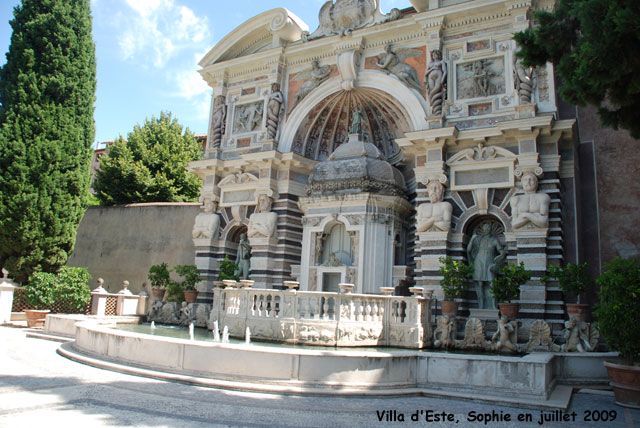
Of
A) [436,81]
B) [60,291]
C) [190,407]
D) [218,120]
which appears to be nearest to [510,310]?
[436,81]

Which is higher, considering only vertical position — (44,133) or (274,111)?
(274,111)

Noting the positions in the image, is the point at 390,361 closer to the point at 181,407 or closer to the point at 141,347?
the point at 181,407

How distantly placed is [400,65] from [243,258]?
30.8 feet

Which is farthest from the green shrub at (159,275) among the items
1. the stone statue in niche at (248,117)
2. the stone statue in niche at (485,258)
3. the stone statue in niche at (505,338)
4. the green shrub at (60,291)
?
the stone statue in niche at (505,338)

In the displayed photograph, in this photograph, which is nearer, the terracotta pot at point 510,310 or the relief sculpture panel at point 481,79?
the terracotta pot at point 510,310

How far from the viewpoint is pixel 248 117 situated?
22.0 metres

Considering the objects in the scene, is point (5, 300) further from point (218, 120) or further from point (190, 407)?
point (190, 407)

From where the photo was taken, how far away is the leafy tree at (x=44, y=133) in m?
19.1

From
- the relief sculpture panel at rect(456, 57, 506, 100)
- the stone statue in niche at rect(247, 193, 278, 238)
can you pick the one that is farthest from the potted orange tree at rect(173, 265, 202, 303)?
the relief sculpture panel at rect(456, 57, 506, 100)

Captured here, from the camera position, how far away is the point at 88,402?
7.23 metres

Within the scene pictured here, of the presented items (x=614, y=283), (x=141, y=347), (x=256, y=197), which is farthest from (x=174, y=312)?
(x=614, y=283)

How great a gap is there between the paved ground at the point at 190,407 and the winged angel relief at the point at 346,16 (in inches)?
588

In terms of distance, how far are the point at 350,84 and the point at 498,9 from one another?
18.4 ft

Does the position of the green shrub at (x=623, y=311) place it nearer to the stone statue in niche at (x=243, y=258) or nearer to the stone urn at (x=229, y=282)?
the stone urn at (x=229, y=282)
